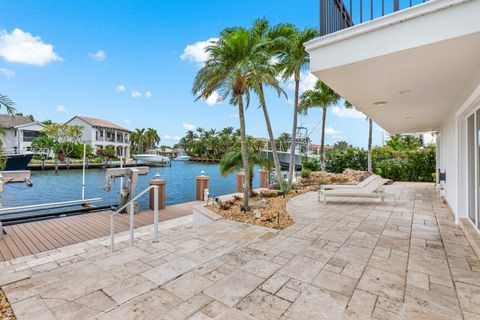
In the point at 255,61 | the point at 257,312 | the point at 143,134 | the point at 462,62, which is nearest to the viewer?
the point at 257,312

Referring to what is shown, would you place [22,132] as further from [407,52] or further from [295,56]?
[407,52]

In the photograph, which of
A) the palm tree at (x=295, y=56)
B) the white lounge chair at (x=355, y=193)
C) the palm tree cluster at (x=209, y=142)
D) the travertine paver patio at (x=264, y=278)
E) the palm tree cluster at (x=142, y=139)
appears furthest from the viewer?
the palm tree cluster at (x=209, y=142)

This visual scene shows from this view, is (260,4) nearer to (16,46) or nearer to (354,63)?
(354,63)

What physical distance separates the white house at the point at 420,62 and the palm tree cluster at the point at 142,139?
51.0m

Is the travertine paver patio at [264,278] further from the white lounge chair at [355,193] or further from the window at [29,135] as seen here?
the window at [29,135]

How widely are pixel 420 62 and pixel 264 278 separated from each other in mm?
2957

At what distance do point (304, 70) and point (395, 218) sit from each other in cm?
622

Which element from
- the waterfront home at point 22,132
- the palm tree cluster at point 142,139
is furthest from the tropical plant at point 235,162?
the palm tree cluster at point 142,139

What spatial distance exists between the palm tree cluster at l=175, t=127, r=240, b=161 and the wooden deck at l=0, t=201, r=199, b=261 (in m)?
40.9

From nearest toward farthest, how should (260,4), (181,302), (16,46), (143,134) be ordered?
(181,302) → (260,4) → (16,46) → (143,134)

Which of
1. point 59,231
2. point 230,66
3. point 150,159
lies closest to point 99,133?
point 150,159

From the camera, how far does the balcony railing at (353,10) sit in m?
2.54

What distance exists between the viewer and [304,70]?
359 inches

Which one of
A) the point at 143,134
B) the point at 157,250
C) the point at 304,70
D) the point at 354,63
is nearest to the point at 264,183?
the point at 304,70
